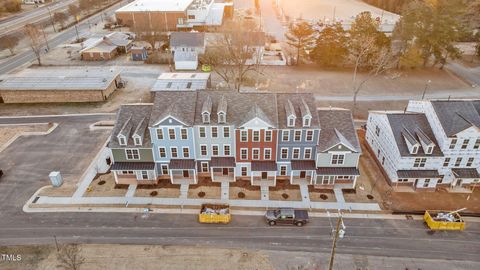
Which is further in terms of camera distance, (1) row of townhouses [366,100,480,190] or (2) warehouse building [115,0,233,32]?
(2) warehouse building [115,0,233,32]

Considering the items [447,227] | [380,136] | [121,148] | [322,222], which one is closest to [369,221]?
[322,222]

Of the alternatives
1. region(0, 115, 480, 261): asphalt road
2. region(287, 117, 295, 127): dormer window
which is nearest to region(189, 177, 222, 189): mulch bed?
region(0, 115, 480, 261): asphalt road

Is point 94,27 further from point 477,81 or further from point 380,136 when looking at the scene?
point 477,81

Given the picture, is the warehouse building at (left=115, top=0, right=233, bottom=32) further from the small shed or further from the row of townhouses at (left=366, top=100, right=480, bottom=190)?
the row of townhouses at (left=366, top=100, right=480, bottom=190)

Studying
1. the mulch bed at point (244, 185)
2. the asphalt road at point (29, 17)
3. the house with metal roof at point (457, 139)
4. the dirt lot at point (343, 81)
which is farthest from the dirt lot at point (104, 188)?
the asphalt road at point (29, 17)

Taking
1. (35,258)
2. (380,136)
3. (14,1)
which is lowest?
(35,258)

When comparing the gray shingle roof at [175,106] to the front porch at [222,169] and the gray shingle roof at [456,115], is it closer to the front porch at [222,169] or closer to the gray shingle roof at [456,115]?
the front porch at [222,169]
